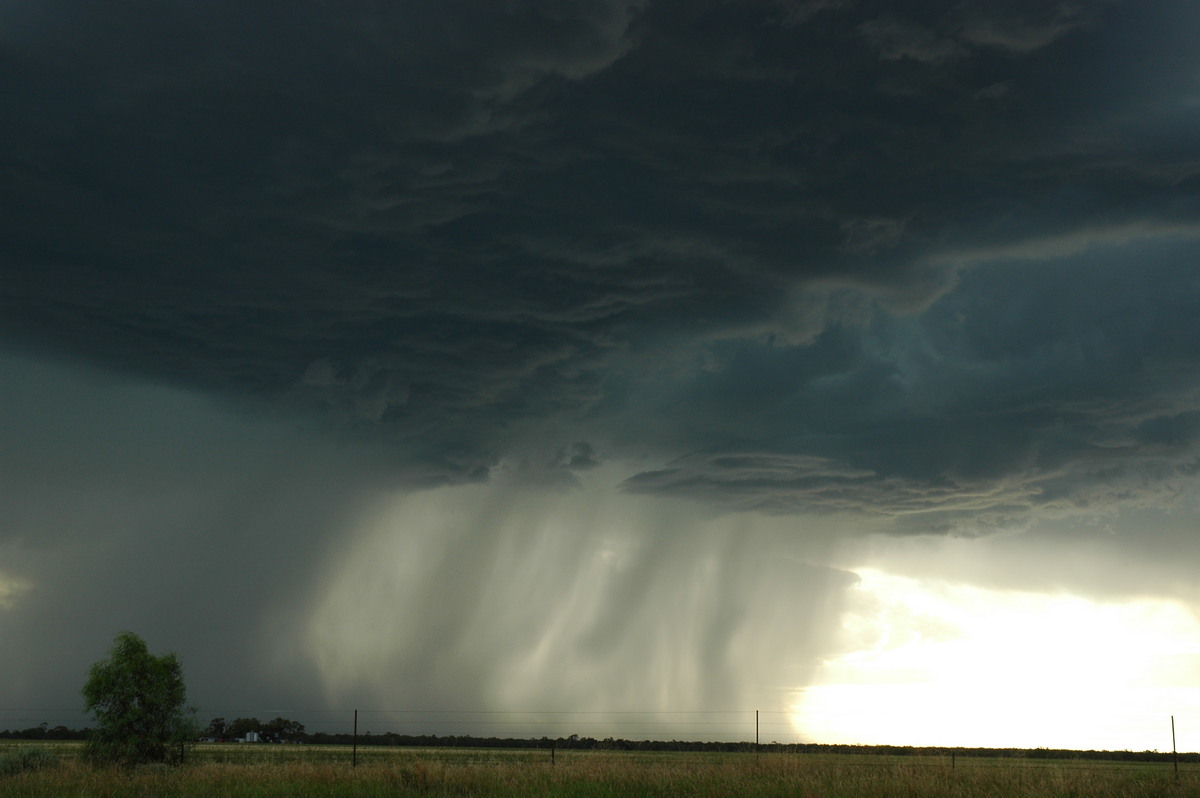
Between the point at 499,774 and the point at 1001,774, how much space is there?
18.3 meters

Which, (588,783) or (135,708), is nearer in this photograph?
(588,783)

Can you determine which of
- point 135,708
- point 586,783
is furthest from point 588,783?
point 135,708

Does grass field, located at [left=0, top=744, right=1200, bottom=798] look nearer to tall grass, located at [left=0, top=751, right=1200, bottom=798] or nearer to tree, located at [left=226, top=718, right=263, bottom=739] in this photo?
tall grass, located at [left=0, top=751, right=1200, bottom=798]

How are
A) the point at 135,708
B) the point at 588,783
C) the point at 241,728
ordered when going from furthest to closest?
A: 1. the point at 241,728
2. the point at 135,708
3. the point at 588,783

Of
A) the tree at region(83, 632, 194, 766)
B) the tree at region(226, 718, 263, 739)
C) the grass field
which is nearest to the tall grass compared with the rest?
the grass field

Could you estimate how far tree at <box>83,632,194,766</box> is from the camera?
44719 millimetres

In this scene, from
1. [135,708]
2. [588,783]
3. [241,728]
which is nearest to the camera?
[588,783]

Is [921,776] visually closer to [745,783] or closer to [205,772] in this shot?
[745,783]

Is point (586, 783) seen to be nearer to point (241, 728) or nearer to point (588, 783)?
point (588, 783)

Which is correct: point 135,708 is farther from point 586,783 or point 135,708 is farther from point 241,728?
point 241,728

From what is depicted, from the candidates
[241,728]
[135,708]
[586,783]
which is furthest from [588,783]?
[241,728]

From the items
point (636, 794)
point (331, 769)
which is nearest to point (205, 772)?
point (331, 769)

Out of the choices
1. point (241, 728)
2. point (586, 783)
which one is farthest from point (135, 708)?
point (241, 728)

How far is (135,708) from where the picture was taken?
45.3 metres
